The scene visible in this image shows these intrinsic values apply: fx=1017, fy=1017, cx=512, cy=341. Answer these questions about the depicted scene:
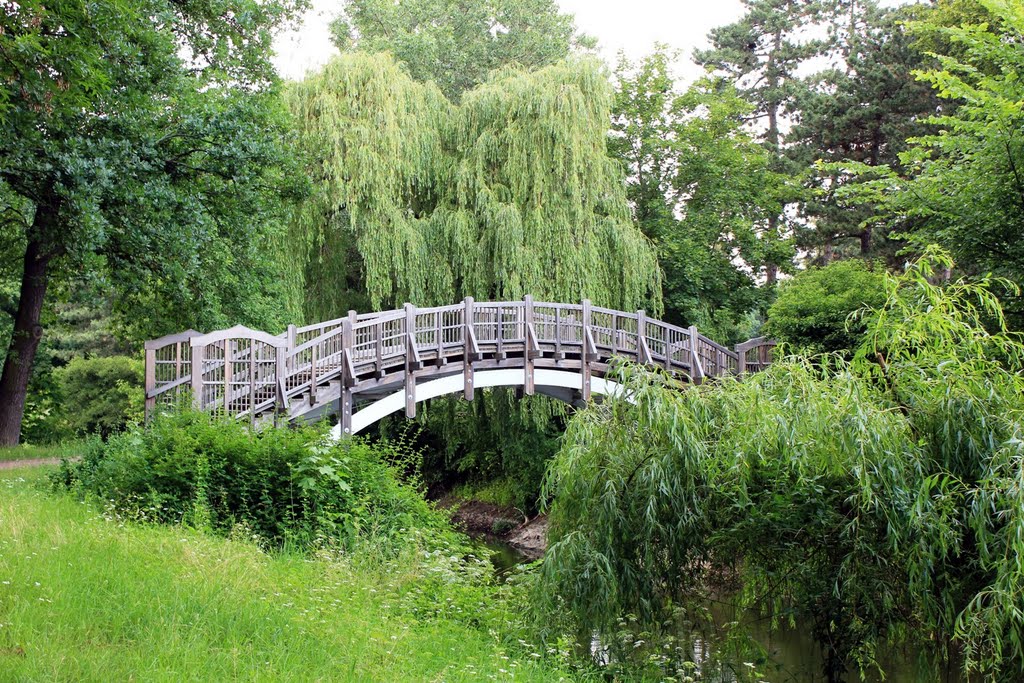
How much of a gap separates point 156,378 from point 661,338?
1011 centimetres

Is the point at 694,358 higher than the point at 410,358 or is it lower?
higher

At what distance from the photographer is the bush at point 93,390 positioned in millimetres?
22016

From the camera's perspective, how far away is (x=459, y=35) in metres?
27.3

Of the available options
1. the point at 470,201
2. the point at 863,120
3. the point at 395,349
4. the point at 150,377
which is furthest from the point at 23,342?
the point at 863,120

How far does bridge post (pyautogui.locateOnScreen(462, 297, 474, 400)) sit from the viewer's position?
16141mm

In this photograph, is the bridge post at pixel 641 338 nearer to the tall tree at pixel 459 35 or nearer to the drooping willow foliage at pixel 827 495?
the tall tree at pixel 459 35

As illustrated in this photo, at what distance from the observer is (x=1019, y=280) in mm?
12430

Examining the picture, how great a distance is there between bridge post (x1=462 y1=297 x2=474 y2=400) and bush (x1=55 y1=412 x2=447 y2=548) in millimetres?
6320

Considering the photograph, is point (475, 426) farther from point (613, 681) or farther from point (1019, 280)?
point (613, 681)

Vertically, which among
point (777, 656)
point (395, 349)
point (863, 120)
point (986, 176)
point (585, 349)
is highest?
point (863, 120)

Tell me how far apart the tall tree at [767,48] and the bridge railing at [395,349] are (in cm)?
1210

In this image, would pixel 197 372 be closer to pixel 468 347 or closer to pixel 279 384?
pixel 279 384

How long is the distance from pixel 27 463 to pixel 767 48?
25538 millimetres

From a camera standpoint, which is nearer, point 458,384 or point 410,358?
point 410,358
